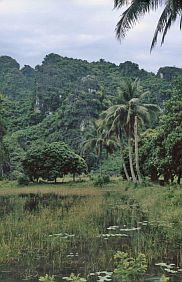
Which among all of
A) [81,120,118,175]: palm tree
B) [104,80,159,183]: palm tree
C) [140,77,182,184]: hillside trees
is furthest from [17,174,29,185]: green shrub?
[140,77,182,184]: hillside trees

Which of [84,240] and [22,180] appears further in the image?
[22,180]

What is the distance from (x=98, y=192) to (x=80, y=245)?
901 inches

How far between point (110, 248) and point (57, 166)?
39.9 metres

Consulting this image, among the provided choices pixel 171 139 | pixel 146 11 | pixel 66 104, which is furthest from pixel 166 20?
pixel 66 104

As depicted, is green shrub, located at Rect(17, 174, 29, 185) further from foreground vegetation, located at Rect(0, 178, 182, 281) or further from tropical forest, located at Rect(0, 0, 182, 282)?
foreground vegetation, located at Rect(0, 178, 182, 281)

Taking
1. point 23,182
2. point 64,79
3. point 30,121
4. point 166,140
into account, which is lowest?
point 23,182

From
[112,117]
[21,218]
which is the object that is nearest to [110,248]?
[21,218]

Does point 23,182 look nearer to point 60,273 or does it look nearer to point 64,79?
point 60,273

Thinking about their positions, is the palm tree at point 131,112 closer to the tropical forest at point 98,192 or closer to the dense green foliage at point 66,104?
the tropical forest at point 98,192

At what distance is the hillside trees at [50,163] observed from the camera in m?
52.1

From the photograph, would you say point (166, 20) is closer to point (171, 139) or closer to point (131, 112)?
point (171, 139)

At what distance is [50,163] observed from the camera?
5200 cm

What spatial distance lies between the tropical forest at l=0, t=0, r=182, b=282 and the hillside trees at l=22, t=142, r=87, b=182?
0.38ft

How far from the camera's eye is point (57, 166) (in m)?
52.0
